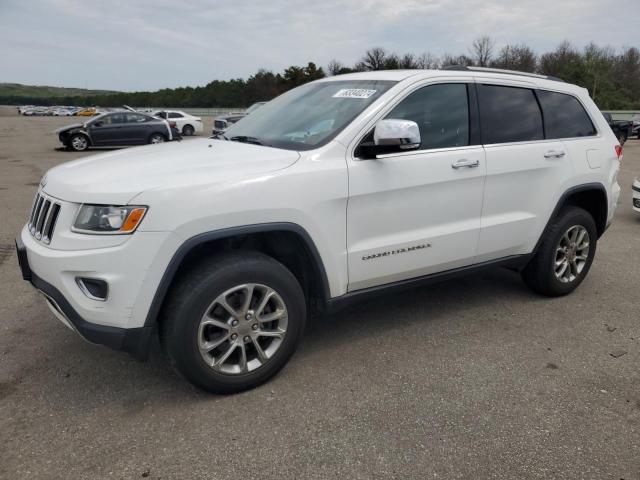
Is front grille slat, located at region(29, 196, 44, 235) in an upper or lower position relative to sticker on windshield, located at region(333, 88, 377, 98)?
lower

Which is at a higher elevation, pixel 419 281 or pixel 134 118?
pixel 134 118

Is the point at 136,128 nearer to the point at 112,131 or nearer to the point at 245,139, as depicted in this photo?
the point at 112,131

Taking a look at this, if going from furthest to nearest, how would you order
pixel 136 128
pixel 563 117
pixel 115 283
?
pixel 136 128 → pixel 563 117 → pixel 115 283

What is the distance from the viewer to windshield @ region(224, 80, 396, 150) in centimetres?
328

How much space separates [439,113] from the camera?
11.8 ft

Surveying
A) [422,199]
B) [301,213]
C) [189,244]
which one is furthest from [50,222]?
[422,199]

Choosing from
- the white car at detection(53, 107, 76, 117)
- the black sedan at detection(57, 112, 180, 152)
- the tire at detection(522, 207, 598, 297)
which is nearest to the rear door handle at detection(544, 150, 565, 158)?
the tire at detection(522, 207, 598, 297)

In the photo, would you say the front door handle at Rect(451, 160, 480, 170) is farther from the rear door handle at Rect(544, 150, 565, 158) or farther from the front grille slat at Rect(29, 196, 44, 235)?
the front grille slat at Rect(29, 196, 44, 235)

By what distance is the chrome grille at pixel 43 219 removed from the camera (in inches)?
109

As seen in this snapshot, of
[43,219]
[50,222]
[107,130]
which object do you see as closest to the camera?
[50,222]

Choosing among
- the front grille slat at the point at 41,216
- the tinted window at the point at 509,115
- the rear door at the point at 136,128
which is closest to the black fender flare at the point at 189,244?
the front grille slat at the point at 41,216

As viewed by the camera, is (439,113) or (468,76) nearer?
(439,113)

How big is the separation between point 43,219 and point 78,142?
1750 cm

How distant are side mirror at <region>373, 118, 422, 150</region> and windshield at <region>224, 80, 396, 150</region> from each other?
0.29 m
